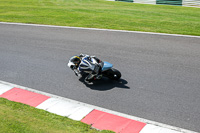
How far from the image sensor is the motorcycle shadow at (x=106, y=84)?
31.2ft

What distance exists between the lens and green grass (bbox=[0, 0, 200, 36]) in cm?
1759

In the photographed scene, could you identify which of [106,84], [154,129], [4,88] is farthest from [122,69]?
[4,88]

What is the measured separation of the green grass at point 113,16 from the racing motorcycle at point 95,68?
310 inches

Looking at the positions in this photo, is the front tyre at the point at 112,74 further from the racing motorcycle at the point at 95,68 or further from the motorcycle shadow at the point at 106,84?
the motorcycle shadow at the point at 106,84

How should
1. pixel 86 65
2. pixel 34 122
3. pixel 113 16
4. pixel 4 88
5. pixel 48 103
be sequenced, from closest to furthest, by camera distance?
pixel 34 122
pixel 48 103
pixel 86 65
pixel 4 88
pixel 113 16

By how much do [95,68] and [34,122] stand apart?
3.14 m

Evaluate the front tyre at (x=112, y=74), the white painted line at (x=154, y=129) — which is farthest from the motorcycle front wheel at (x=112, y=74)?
the white painted line at (x=154, y=129)

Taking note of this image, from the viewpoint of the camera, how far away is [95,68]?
9.27 m

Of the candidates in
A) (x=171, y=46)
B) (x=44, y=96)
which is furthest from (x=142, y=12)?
(x=44, y=96)

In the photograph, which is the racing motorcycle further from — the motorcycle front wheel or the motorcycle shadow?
the motorcycle shadow

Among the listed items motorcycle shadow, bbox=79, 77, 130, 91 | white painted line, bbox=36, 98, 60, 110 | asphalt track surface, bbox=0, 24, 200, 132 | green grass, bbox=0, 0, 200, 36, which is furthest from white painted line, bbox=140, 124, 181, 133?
green grass, bbox=0, 0, 200, 36

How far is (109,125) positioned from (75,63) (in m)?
3.40

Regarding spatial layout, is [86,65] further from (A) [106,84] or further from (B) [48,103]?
(B) [48,103]

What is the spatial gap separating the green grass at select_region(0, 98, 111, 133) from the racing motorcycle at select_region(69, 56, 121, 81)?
2.38m
